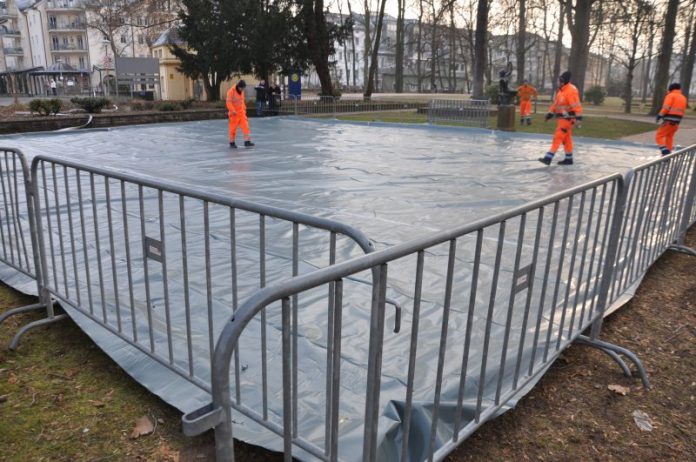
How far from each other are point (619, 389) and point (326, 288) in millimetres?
2165

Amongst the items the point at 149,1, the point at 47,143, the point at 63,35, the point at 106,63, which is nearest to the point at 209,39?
the point at 106,63

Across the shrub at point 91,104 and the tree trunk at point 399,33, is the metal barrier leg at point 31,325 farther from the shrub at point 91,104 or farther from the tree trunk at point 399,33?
the tree trunk at point 399,33

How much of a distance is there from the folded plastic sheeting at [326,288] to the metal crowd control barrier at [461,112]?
7321mm

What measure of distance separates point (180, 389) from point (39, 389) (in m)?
0.89

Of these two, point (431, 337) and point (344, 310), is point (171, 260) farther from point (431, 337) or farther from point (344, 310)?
point (431, 337)

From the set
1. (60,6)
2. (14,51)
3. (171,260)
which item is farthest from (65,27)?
(171,260)

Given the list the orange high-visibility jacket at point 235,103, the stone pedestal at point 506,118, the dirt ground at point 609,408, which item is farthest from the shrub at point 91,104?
the dirt ground at point 609,408

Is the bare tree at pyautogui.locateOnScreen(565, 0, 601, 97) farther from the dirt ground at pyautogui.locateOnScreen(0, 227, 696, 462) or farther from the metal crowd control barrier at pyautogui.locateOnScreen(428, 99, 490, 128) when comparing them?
the dirt ground at pyautogui.locateOnScreen(0, 227, 696, 462)

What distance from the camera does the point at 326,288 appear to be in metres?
4.36

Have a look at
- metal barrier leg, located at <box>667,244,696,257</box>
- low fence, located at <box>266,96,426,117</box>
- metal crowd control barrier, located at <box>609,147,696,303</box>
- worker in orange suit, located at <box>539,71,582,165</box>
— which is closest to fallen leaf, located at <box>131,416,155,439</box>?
metal crowd control barrier, located at <box>609,147,696,303</box>

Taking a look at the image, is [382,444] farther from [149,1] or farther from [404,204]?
[149,1]

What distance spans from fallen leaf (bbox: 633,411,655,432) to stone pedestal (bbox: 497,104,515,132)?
56.6 feet

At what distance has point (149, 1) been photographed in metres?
35.2

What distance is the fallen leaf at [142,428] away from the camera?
287cm
